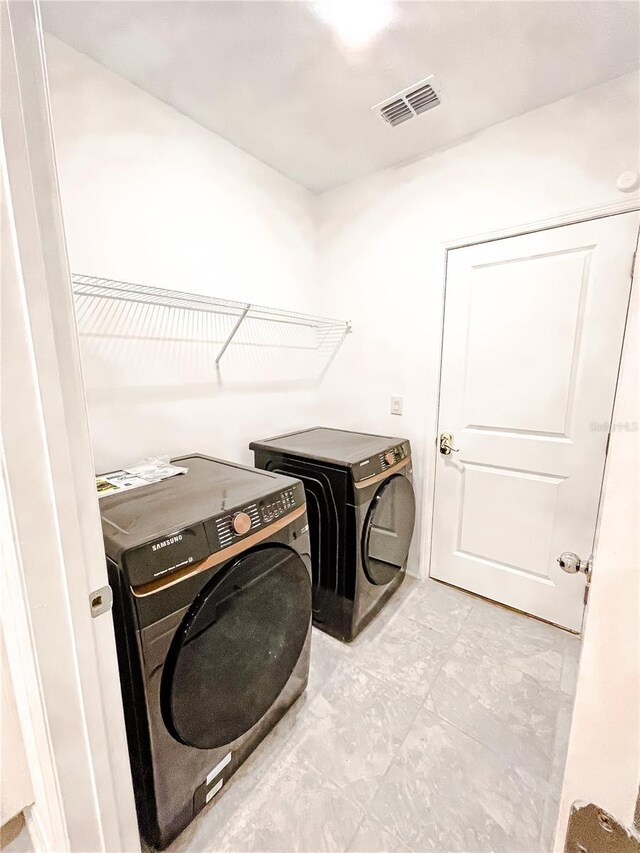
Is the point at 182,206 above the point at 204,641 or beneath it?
above

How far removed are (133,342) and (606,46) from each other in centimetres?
220

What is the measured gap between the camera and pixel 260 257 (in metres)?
2.08

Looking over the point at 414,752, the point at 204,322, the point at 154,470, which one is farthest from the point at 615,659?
the point at 204,322

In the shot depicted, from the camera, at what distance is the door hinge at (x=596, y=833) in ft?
1.07

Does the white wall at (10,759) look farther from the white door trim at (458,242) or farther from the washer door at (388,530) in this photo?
the white door trim at (458,242)

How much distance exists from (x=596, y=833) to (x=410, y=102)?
88.0 inches

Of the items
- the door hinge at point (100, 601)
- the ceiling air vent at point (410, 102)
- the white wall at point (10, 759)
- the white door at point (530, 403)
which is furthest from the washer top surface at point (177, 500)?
the ceiling air vent at point (410, 102)

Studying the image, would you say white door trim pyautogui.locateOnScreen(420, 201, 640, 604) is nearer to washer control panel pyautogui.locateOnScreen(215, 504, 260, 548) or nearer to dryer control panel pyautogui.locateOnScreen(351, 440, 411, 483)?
dryer control panel pyautogui.locateOnScreen(351, 440, 411, 483)

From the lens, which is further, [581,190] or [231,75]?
[581,190]

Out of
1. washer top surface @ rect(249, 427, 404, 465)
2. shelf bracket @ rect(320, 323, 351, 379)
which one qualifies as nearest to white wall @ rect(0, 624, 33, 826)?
washer top surface @ rect(249, 427, 404, 465)

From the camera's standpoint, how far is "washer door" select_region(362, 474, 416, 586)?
1.71 m

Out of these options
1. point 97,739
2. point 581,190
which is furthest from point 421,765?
point 581,190

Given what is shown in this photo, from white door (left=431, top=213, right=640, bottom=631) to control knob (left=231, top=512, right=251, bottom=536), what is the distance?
1.46 m

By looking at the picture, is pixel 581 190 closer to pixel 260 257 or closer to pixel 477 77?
pixel 477 77
